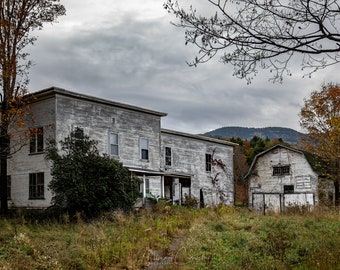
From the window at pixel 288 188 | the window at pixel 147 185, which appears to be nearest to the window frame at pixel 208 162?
the window at pixel 288 188

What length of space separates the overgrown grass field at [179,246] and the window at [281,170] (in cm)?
2615

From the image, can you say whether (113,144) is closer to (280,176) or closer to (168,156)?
(168,156)

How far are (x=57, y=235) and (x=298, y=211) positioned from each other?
13.4 meters

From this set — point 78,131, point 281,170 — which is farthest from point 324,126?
point 78,131

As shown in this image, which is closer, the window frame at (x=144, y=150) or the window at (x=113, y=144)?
the window at (x=113, y=144)

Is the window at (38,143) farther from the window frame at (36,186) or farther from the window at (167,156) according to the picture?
the window at (167,156)

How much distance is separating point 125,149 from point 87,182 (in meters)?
9.81

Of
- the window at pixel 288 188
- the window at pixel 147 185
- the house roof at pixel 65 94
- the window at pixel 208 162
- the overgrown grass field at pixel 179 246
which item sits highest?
the house roof at pixel 65 94

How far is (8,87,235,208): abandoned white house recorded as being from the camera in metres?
27.6

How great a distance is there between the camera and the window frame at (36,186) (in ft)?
90.6

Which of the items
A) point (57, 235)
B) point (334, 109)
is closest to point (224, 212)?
point (57, 235)

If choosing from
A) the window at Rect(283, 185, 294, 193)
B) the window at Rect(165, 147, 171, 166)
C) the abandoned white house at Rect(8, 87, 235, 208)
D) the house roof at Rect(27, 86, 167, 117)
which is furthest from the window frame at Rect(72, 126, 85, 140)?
the window at Rect(283, 185, 294, 193)

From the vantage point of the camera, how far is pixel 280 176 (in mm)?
44719

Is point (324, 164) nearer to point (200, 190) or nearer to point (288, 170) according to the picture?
point (288, 170)
